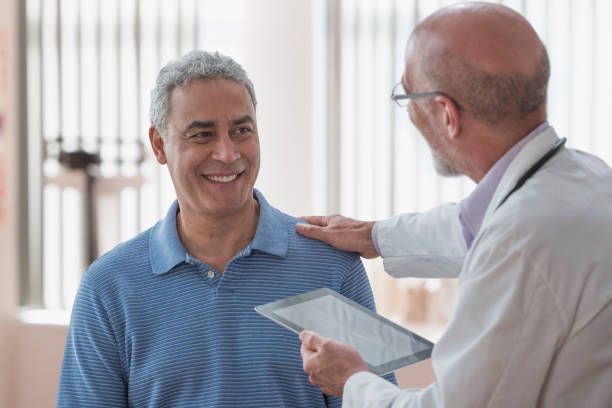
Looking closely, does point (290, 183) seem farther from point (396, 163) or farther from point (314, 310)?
point (314, 310)

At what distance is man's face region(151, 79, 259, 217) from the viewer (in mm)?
1839

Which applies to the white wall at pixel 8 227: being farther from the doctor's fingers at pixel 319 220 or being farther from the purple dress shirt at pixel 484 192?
the purple dress shirt at pixel 484 192

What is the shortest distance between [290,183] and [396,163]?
1.95 feet

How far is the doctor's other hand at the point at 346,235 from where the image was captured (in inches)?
76.8

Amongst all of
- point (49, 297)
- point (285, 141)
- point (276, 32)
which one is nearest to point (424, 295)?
point (285, 141)

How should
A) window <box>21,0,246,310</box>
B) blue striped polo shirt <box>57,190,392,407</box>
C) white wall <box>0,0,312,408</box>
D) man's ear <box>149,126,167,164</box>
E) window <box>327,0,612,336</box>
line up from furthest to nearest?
window <box>21,0,246,310</box> → window <box>327,0,612,336</box> → white wall <box>0,0,312,408</box> → man's ear <box>149,126,167,164</box> → blue striped polo shirt <box>57,190,392,407</box>

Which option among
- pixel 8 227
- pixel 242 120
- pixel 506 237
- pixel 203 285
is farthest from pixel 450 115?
pixel 8 227

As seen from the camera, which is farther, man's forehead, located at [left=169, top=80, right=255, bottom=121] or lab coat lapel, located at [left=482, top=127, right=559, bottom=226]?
man's forehead, located at [left=169, top=80, right=255, bottom=121]

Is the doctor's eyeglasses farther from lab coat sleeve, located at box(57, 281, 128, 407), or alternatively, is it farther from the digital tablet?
lab coat sleeve, located at box(57, 281, 128, 407)

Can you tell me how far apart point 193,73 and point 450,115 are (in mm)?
675

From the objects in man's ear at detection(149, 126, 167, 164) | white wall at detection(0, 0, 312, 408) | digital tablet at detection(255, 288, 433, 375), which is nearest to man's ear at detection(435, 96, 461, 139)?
digital tablet at detection(255, 288, 433, 375)

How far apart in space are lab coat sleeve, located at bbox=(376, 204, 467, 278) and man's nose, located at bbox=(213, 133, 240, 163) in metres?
0.39

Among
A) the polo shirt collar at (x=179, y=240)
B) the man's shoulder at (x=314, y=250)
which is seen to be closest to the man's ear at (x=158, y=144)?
the polo shirt collar at (x=179, y=240)

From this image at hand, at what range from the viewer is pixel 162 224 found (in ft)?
6.54
